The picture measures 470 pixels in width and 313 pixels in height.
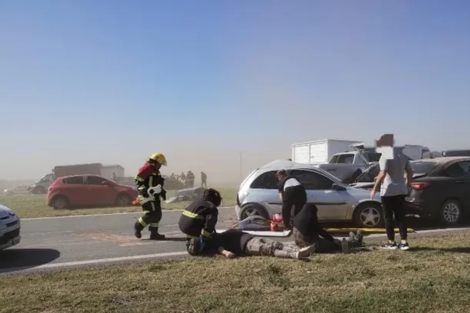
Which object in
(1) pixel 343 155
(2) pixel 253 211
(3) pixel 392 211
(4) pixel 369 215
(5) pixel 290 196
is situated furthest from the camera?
(1) pixel 343 155

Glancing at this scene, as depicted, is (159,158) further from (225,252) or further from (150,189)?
(225,252)

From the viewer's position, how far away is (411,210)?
9617 mm

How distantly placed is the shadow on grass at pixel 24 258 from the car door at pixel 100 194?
10428 mm

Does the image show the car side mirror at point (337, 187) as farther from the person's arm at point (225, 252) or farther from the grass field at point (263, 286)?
the person's arm at point (225, 252)

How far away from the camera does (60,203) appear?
18.5m

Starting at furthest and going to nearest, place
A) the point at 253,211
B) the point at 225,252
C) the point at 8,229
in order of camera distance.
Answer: the point at 253,211
the point at 8,229
the point at 225,252

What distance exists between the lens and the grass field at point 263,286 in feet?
13.9

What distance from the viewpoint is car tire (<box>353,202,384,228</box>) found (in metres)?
9.50

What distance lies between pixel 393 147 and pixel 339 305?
3570mm

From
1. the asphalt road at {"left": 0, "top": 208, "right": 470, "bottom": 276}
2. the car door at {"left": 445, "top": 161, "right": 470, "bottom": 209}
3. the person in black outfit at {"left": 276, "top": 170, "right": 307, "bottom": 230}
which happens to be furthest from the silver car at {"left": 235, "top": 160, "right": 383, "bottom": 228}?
the car door at {"left": 445, "top": 161, "right": 470, "bottom": 209}

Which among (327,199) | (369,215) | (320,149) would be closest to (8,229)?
(327,199)

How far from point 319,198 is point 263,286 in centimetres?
508

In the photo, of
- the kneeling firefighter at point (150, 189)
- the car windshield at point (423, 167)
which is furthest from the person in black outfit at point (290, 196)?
the car windshield at point (423, 167)

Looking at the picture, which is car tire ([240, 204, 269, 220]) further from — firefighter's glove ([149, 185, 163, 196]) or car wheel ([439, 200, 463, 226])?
car wheel ([439, 200, 463, 226])
